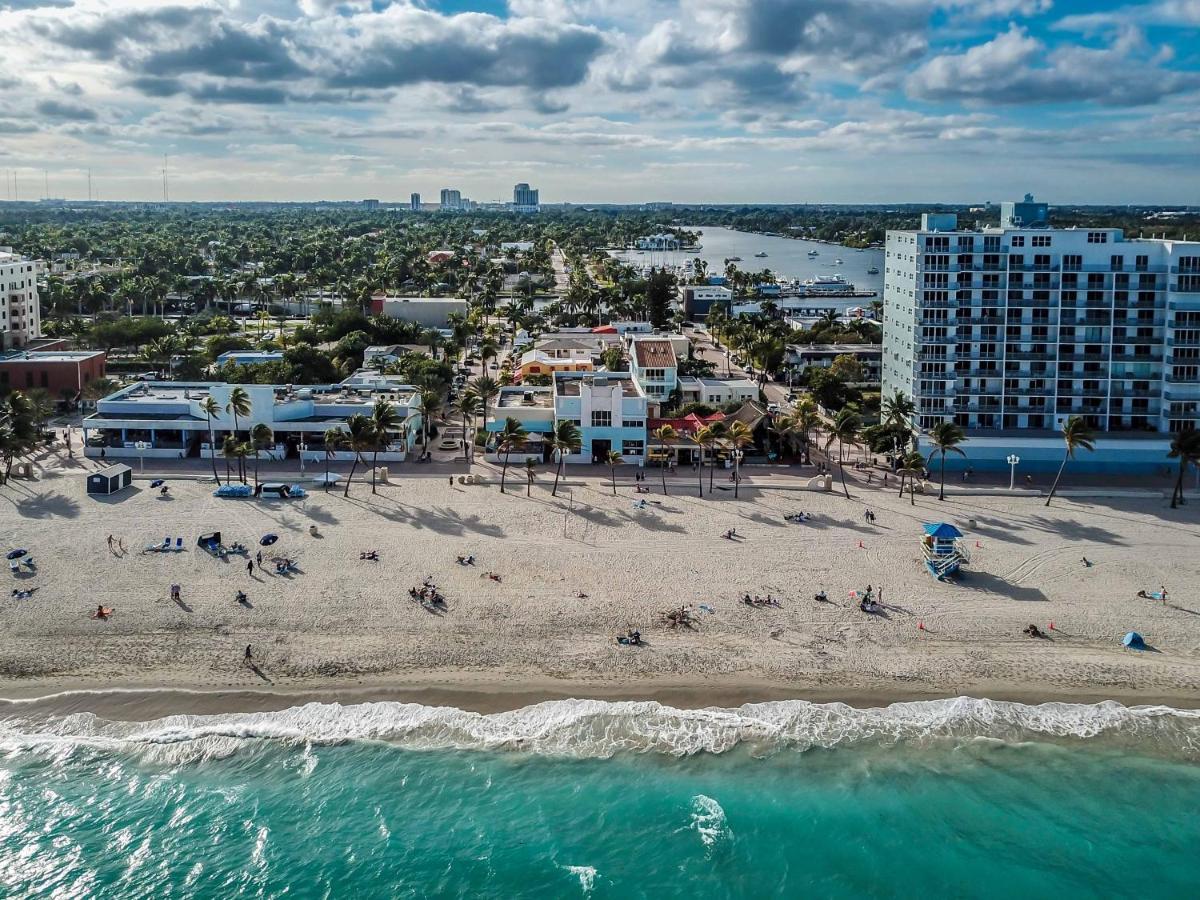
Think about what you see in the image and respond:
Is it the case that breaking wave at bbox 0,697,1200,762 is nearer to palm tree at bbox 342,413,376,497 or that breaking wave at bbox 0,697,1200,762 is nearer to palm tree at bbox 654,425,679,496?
palm tree at bbox 342,413,376,497

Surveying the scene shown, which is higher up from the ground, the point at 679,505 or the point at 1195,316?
the point at 1195,316

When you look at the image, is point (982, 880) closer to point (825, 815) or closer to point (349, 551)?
point (825, 815)

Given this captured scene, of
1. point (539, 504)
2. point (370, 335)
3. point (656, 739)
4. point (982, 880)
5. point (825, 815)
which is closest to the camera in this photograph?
point (982, 880)

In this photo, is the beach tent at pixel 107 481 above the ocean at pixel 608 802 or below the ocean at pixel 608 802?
above

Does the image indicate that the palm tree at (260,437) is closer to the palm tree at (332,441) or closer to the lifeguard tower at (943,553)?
the palm tree at (332,441)

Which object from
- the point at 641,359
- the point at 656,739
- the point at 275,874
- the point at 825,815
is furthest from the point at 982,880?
the point at 641,359

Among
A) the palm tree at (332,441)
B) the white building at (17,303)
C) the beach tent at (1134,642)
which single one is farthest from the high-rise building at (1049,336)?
the white building at (17,303)
